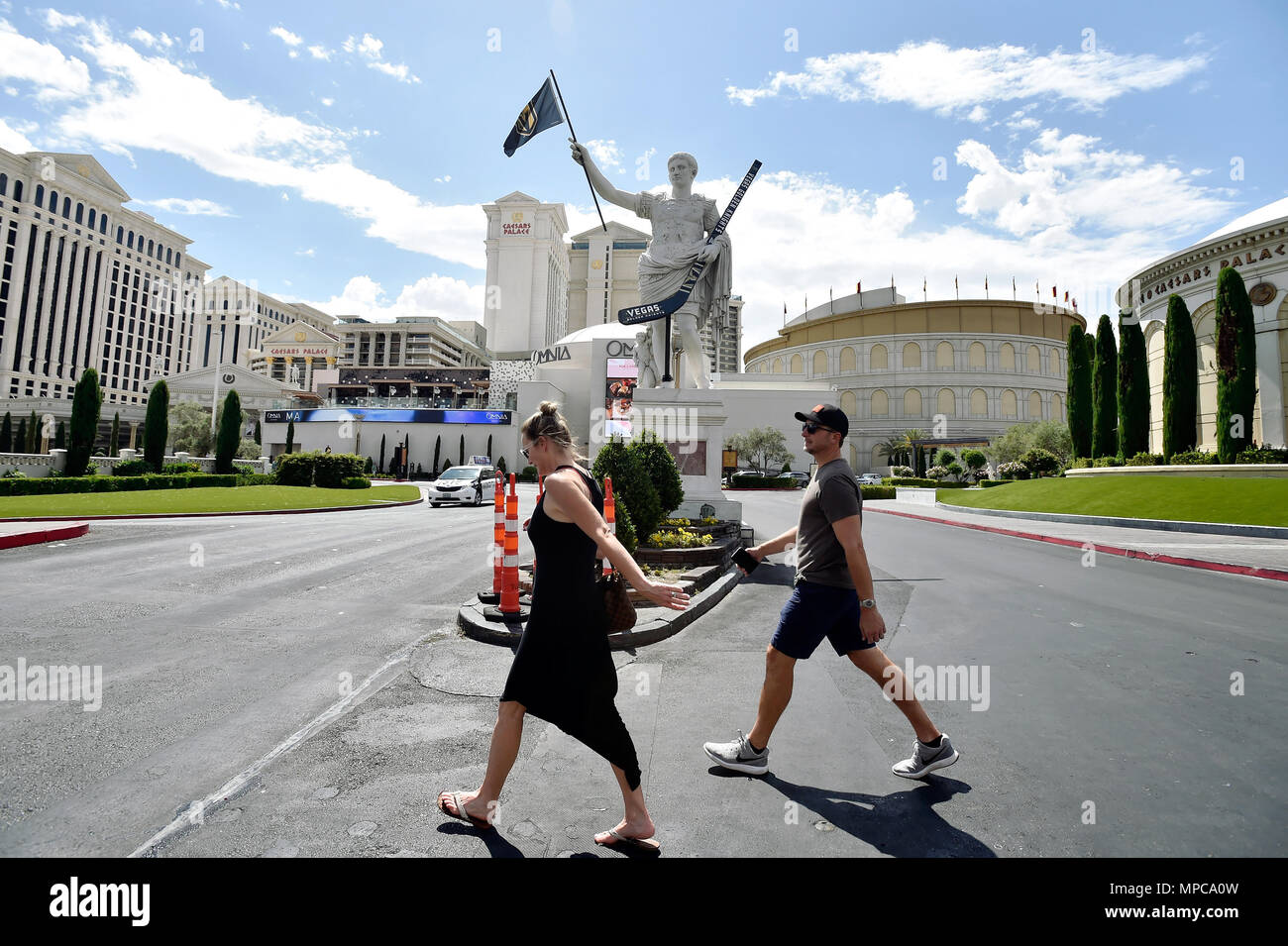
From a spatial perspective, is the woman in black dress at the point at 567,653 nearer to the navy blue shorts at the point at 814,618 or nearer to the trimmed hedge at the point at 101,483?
the navy blue shorts at the point at 814,618

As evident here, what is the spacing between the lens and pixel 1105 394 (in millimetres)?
29891

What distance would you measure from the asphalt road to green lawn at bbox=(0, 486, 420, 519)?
340 inches

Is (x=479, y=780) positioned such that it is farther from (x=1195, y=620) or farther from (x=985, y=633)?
(x=1195, y=620)

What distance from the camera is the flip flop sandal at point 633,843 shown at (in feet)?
8.04

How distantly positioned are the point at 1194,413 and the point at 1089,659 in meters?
27.0

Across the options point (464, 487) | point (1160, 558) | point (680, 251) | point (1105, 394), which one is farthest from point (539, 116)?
point (1105, 394)

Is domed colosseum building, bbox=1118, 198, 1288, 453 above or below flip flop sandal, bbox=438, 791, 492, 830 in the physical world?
above

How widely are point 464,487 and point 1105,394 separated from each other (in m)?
30.0

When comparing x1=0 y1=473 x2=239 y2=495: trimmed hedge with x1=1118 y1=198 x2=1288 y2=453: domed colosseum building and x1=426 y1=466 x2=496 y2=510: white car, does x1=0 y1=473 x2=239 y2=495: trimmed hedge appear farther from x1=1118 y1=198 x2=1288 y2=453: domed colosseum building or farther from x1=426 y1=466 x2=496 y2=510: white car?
x1=1118 y1=198 x2=1288 y2=453: domed colosseum building

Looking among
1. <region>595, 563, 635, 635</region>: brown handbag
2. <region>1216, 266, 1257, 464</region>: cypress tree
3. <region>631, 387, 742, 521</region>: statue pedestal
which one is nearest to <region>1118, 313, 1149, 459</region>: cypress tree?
<region>1216, 266, 1257, 464</region>: cypress tree

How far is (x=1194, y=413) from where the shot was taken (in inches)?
978

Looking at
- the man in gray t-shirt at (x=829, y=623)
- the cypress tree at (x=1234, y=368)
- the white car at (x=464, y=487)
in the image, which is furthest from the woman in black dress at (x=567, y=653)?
the cypress tree at (x=1234, y=368)

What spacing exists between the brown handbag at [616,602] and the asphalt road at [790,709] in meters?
0.90

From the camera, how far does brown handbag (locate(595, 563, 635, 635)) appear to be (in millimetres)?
2787
